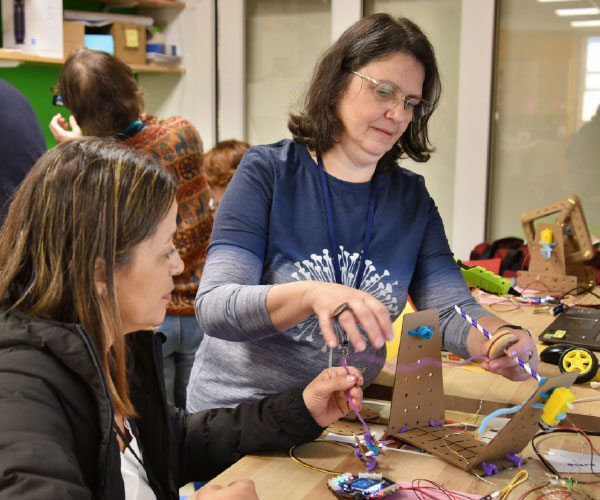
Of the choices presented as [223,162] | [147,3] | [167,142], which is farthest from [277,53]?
[167,142]

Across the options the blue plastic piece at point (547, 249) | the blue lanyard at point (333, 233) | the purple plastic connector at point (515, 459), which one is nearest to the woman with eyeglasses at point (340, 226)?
the blue lanyard at point (333, 233)

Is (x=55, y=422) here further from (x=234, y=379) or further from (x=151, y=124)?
(x=151, y=124)

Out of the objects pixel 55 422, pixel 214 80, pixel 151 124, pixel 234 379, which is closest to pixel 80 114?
pixel 151 124

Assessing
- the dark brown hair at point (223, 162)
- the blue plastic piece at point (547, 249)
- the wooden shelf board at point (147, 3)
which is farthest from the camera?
the wooden shelf board at point (147, 3)

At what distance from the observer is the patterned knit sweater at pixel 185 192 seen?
2553mm

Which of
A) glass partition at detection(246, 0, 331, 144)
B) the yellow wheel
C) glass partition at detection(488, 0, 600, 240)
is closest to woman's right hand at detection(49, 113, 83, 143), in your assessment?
the yellow wheel

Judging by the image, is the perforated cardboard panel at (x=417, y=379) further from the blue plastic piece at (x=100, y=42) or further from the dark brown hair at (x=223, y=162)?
the blue plastic piece at (x=100, y=42)

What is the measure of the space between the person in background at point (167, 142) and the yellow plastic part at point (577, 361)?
1254 millimetres

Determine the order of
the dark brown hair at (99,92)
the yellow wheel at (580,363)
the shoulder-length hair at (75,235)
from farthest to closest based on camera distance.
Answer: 1. the dark brown hair at (99,92)
2. the yellow wheel at (580,363)
3. the shoulder-length hair at (75,235)

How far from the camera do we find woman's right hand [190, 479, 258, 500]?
104 cm

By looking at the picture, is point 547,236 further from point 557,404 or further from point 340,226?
point 557,404

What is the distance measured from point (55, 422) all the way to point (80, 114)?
6.03 feet

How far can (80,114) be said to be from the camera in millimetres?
2527

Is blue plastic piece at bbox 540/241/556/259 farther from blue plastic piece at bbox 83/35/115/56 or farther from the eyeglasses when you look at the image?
blue plastic piece at bbox 83/35/115/56
